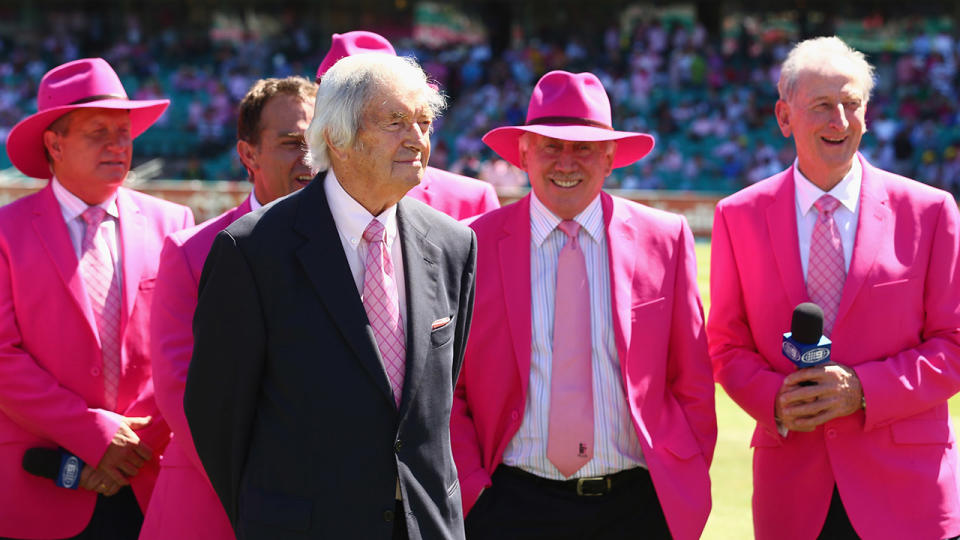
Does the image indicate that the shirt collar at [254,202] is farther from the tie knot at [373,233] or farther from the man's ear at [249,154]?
the tie knot at [373,233]

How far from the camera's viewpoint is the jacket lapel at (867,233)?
373 cm

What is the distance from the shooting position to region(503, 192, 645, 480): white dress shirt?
365 centimetres

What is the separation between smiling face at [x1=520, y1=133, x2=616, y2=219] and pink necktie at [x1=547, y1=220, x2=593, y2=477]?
0.21 metres

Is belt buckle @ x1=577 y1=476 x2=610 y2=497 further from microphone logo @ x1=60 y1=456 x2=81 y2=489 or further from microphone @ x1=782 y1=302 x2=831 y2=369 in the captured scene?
microphone logo @ x1=60 y1=456 x2=81 y2=489

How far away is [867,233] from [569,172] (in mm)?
1060

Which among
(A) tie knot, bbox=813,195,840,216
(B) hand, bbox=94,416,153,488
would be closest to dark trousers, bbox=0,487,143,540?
(B) hand, bbox=94,416,153,488

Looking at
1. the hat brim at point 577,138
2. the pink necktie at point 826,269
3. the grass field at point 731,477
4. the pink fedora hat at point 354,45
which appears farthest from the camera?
the grass field at point 731,477

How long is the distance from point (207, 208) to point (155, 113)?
16852mm

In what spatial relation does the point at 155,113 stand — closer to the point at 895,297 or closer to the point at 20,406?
the point at 20,406

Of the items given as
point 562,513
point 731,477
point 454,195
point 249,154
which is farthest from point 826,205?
point 731,477

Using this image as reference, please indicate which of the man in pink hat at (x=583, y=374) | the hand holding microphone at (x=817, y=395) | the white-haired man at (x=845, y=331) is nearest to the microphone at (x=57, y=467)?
the man in pink hat at (x=583, y=374)

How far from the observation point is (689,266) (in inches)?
149

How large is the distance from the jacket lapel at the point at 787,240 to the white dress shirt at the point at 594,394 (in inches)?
24.7

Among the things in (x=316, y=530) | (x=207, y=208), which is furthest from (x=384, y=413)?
→ (x=207, y=208)
